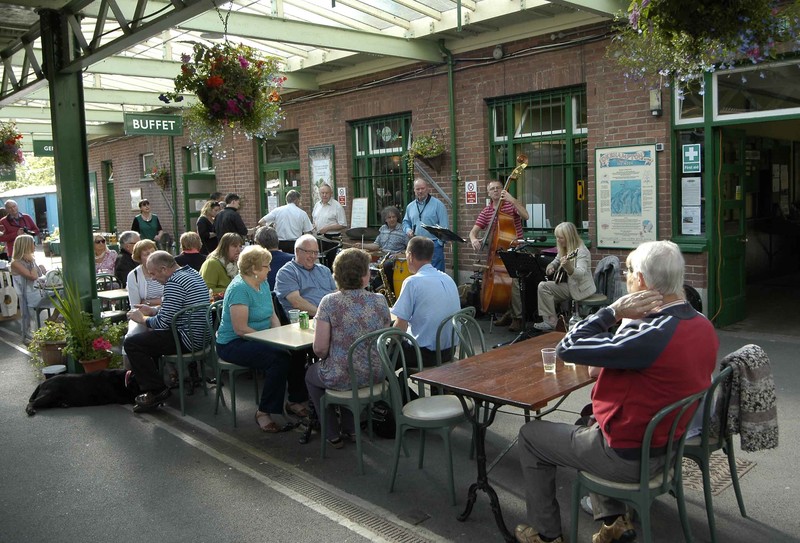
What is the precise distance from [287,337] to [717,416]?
2786 mm

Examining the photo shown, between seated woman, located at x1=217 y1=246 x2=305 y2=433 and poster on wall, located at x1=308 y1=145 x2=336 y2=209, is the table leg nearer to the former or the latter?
seated woman, located at x1=217 y1=246 x2=305 y2=433

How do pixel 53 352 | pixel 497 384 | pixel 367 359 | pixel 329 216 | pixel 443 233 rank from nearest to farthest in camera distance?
pixel 497 384 → pixel 367 359 → pixel 53 352 → pixel 443 233 → pixel 329 216

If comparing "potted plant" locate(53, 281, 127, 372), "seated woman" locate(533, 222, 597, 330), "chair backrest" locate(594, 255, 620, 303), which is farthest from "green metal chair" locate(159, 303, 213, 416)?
"chair backrest" locate(594, 255, 620, 303)

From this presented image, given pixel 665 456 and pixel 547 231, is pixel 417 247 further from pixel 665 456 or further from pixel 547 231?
pixel 547 231

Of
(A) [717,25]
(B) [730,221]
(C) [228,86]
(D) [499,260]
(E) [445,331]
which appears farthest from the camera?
(D) [499,260]

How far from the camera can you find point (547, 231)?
9.31 metres

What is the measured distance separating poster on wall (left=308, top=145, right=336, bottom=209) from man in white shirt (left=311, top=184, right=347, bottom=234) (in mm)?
885

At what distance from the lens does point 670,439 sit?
9.62 ft

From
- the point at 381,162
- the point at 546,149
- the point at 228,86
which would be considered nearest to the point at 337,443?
the point at 228,86

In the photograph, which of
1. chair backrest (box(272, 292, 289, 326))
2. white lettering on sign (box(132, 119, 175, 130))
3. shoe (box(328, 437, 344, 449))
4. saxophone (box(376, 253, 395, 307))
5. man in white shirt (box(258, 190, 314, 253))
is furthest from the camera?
man in white shirt (box(258, 190, 314, 253))

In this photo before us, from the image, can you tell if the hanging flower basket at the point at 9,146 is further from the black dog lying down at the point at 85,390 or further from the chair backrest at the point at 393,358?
the chair backrest at the point at 393,358

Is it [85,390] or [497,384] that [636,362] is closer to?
[497,384]

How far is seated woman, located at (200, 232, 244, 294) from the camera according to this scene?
267 inches

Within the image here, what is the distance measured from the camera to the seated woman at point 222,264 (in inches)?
267
